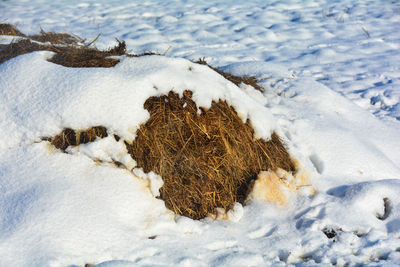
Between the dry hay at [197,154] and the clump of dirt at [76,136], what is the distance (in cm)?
22

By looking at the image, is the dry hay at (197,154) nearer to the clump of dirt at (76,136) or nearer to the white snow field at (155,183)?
the white snow field at (155,183)

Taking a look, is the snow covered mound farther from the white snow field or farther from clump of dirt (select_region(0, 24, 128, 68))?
clump of dirt (select_region(0, 24, 128, 68))

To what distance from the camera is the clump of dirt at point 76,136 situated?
243 cm

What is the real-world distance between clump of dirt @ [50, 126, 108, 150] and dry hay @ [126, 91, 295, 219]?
0.22m

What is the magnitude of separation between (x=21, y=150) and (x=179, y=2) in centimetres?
814

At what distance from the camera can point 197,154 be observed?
2.60 metres

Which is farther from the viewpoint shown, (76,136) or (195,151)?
(195,151)

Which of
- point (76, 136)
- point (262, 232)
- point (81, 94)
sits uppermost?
point (81, 94)

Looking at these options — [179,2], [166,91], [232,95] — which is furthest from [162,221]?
[179,2]

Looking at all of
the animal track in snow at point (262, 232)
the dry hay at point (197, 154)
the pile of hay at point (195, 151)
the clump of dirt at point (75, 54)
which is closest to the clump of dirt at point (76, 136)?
the pile of hay at point (195, 151)

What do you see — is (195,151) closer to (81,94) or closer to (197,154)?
(197,154)

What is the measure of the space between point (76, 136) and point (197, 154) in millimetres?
831

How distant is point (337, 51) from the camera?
21.0 ft

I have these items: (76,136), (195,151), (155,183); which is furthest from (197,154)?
(76,136)
